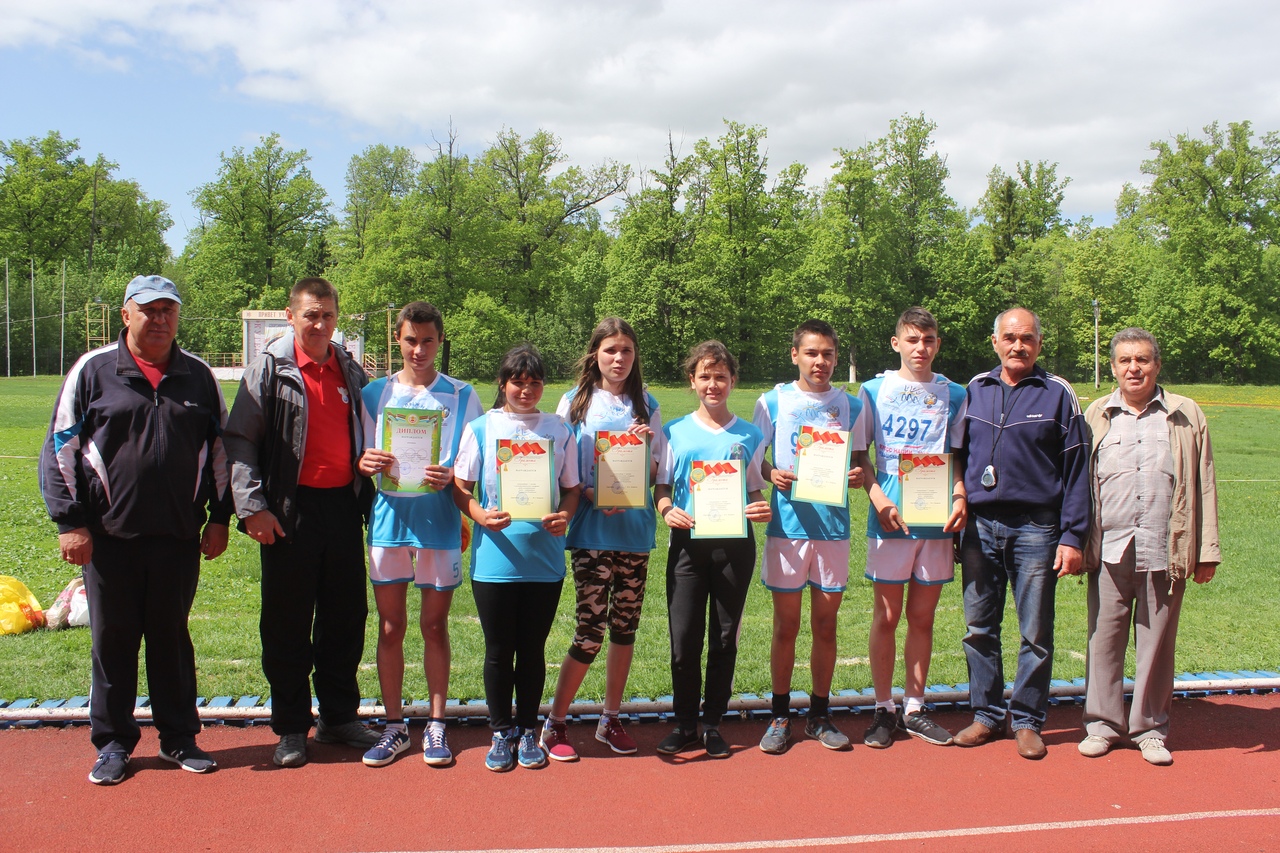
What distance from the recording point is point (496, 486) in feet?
15.3

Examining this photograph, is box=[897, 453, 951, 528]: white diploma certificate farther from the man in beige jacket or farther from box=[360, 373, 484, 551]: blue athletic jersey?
box=[360, 373, 484, 551]: blue athletic jersey

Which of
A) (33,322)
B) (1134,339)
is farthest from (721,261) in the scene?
(1134,339)

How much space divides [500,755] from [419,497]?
1.37 meters

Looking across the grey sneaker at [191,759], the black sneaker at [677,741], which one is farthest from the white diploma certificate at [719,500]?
the grey sneaker at [191,759]

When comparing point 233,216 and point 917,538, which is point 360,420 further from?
point 233,216

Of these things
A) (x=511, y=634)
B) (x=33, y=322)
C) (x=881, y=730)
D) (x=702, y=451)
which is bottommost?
(x=881, y=730)

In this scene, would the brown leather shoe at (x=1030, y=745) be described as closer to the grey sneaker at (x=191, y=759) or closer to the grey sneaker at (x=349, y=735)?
the grey sneaker at (x=349, y=735)

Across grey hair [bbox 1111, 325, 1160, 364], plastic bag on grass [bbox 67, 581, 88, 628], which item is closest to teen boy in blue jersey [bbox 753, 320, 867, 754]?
grey hair [bbox 1111, 325, 1160, 364]

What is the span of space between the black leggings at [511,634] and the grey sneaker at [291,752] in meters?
0.98

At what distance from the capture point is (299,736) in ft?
15.8

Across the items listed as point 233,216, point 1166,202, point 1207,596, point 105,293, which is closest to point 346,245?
point 233,216

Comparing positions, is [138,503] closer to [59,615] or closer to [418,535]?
[418,535]

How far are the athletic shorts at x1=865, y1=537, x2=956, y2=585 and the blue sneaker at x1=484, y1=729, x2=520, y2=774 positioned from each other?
219cm

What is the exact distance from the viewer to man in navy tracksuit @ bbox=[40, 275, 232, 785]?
4457mm
